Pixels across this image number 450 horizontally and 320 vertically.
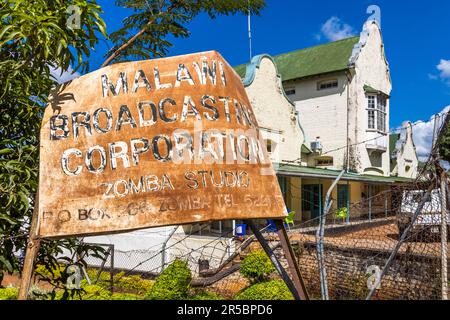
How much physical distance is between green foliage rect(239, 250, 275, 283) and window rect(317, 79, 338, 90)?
1752 centimetres

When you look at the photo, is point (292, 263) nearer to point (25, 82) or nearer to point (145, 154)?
point (145, 154)

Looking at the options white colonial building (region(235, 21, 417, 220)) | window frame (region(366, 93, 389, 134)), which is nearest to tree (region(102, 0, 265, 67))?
white colonial building (region(235, 21, 417, 220))

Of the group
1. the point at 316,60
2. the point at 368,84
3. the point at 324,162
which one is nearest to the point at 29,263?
the point at 324,162

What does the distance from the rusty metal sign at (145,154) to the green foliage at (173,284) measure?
6.30 metres

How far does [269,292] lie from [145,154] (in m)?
6.44

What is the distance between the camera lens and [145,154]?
3480 mm

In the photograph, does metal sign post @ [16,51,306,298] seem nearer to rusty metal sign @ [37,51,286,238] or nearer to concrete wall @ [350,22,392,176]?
rusty metal sign @ [37,51,286,238]

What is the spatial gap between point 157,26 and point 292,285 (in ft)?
13.9

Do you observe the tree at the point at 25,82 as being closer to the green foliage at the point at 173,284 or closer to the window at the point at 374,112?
the green foliage at the point at 173,284

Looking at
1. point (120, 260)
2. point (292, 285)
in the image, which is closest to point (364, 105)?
point (120, 260)

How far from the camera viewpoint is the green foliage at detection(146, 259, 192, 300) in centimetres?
938

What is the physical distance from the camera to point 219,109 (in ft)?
12.2

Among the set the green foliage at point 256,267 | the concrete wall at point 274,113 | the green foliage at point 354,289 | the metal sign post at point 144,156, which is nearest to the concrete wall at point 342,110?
the concrete wall at point 274,113
